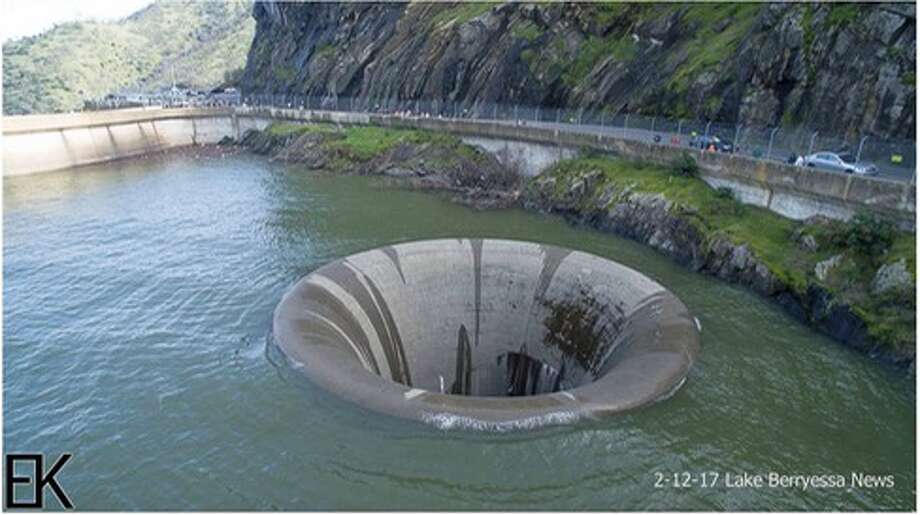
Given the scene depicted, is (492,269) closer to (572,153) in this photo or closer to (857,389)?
(857,389)

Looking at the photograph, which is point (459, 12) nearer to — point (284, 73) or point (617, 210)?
point (284, 73)

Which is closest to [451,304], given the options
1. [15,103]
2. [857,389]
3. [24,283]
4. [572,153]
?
[857,389]

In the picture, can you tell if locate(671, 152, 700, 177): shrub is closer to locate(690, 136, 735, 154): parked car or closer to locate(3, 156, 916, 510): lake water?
locate(690, 136, 735, 154): parked car

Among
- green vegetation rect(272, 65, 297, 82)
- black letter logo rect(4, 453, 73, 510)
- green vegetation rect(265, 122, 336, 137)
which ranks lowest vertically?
black letter logo rect(4, 453, 73, 510)

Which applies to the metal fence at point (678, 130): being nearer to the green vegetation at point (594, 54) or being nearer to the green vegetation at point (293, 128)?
the green vegetation at point (594, 54)

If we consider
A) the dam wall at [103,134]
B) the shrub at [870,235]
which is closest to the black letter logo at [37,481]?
the shrub at [870,235]

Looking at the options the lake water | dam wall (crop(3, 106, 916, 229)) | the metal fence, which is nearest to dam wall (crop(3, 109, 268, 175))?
dam wall (crop(3, 106, 916, 229))

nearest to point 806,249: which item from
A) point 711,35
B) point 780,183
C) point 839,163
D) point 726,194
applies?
point 780,183
